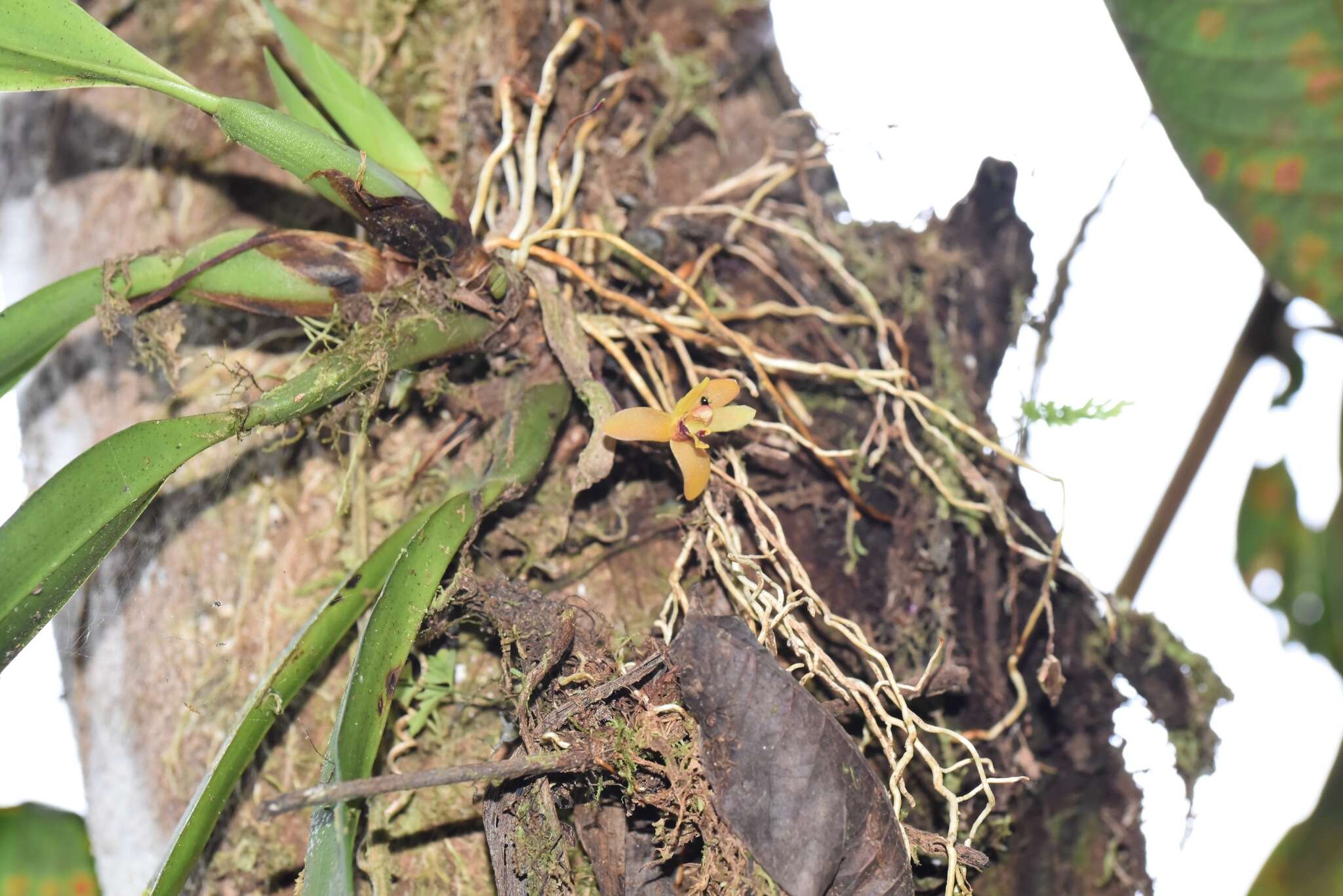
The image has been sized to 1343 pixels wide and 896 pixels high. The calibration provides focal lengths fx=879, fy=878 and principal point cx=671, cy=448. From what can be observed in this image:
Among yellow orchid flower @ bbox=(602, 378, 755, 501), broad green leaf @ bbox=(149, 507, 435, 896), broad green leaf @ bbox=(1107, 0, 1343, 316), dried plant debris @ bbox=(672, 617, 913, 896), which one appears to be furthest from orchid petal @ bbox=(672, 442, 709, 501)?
broad green leaf @ bbox=(1107, 0, 1343, 316)

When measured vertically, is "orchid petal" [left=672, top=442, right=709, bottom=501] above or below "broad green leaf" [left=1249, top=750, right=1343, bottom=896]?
above

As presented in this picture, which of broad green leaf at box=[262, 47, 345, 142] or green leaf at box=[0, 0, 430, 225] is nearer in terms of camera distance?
green leaf at box=[0, 0, 430, 225]

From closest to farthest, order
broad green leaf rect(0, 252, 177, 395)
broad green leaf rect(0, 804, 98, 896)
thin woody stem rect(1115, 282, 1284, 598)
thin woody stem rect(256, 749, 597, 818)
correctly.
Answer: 1. thin woody stem rect(256, 749, 597, 818)
2. broad green leaf rect(0, 252, 177, 395)
3. broad green leaf rect(0, 804, 98, 896)
4. thin woody stem rect(1115, 282, 1284, 598)

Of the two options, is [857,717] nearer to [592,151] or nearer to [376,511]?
[376,511]

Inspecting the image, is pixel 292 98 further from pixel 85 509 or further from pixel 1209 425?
pixel 1209 425

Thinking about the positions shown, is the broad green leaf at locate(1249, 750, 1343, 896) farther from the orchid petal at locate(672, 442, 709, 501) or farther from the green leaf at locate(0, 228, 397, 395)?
the green leaf at locate(0, 228, 397, 395)

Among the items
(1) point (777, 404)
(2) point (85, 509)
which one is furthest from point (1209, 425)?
(2) point (85, 509)
